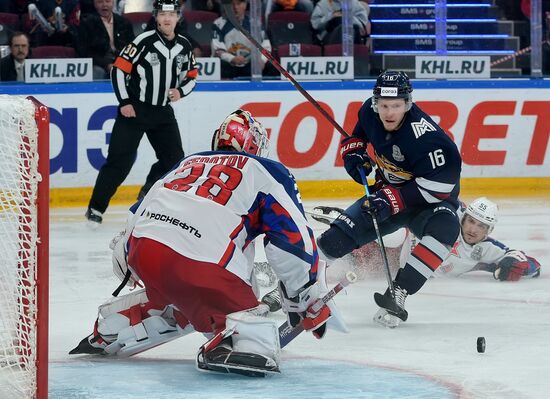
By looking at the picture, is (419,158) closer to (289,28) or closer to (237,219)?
(237,219)

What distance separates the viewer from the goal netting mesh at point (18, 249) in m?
3.15

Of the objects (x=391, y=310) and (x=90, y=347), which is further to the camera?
(x=391, y=310)

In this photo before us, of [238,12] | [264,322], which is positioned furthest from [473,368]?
[238,12]

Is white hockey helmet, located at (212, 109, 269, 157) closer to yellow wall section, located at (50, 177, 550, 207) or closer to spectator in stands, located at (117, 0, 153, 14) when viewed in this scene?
yellow wall section, located at (50, 177, 550, 207)

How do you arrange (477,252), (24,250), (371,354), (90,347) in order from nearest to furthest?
(24,250) → (90,347) → (371,354) → (477,252)

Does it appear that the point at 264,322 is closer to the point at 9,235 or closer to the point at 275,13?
the point at 9,235

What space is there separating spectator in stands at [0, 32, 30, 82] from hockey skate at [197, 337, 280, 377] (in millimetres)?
4478

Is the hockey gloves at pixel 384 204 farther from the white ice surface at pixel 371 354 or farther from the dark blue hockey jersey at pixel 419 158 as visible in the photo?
the white ice surface at pixel 371 354

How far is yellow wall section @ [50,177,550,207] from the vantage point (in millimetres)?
7793

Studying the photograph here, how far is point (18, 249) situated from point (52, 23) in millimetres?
5338

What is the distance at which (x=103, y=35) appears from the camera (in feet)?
26.5

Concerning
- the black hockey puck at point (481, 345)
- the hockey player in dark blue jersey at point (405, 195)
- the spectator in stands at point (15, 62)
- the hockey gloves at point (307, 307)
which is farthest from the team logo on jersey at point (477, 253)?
the spectator in stands at point (15, 62)

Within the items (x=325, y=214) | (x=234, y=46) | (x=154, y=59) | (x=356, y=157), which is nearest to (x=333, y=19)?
(x=234, y=46)

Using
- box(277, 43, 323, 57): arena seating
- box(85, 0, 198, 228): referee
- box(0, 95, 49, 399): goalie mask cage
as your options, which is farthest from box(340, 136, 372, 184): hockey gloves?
box(277, 43, 323, 57): arena seating
